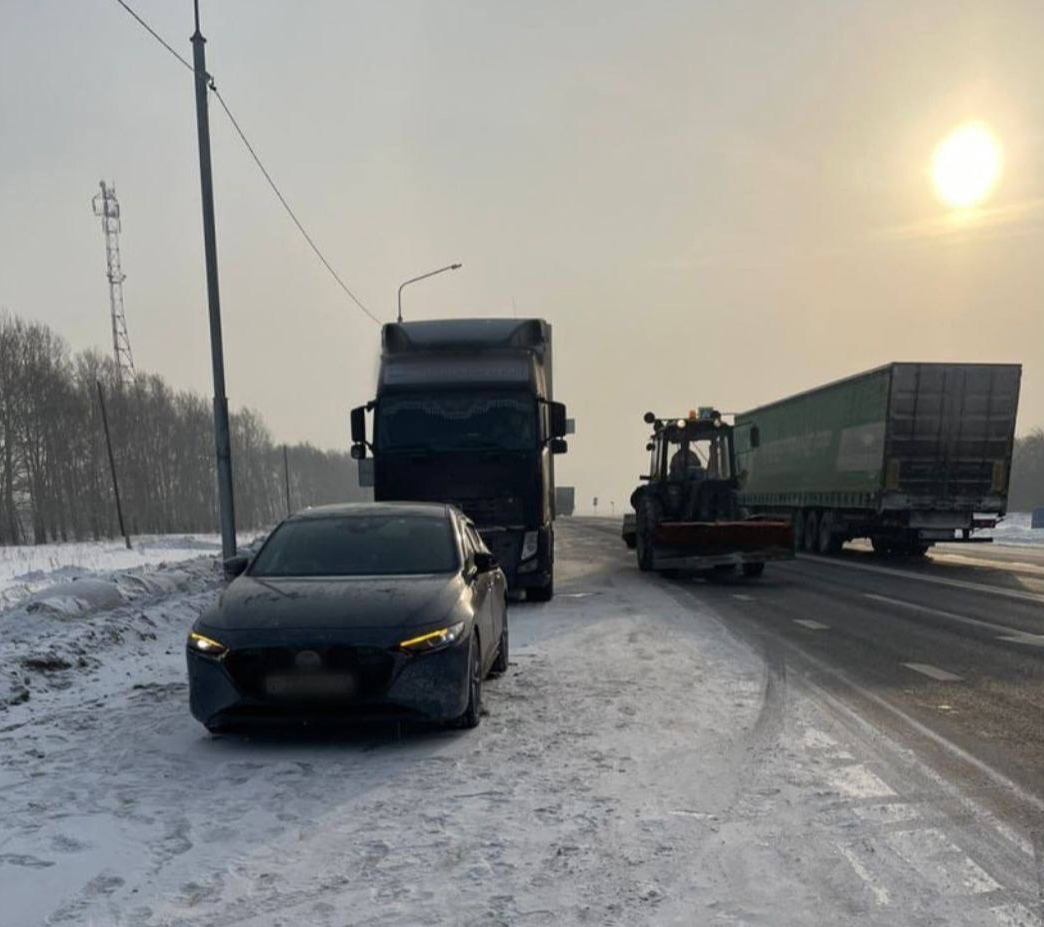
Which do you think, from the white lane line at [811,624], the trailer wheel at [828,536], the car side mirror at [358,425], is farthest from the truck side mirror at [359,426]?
the trailer wheel at [828,536]

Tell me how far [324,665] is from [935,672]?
5.56m

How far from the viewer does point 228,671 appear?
5.46 m

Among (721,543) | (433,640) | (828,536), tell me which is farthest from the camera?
(828,536)

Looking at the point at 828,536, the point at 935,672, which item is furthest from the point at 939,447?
the point at 935,672

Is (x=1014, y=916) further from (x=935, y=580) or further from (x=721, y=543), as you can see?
(x=935, y=580)

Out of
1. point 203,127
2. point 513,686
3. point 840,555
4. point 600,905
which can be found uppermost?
point 203,127

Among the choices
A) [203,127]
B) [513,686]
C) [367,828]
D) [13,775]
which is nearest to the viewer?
[367,828]

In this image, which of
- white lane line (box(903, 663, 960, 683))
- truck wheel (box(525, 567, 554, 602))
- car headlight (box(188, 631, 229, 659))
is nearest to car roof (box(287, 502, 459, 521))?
car headlight (box(188, 631, 229, 659))

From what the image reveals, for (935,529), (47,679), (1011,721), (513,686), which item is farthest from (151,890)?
(935,529)

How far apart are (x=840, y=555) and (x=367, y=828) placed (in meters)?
20.8

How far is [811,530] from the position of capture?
24938mm

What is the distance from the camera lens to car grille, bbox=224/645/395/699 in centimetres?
538

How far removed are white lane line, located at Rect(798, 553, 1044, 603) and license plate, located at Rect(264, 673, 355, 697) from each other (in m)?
11.3

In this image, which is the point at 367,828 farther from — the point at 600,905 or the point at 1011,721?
the point at 1011,721
